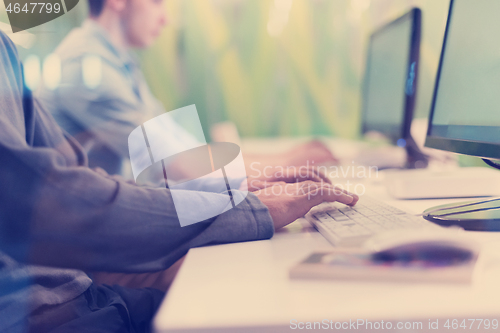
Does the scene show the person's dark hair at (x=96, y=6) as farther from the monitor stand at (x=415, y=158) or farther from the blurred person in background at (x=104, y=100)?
the monitor stand at (x=415, y=158)

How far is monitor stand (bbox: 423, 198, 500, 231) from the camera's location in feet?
1.47

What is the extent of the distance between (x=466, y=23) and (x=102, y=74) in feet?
3.47

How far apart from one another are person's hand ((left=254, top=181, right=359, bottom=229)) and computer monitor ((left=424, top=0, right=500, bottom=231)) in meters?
0.14

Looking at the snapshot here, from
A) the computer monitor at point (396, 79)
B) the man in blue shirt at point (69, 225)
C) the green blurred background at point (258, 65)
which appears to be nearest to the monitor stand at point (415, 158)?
the computer monitor at point (396, 79)

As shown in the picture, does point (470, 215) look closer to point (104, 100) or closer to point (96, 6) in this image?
point (104, 100)

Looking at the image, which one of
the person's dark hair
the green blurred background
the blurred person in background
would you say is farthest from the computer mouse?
the green blurred background

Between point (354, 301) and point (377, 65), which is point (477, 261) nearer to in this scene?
point (354, 301)

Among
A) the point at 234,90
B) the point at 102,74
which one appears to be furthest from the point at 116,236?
the point at 234,90

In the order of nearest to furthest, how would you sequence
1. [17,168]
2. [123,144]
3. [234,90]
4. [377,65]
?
[17,168]
[123,144]
[377,65]
[234,90]

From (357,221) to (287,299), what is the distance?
8.5 inches

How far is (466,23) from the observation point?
59cm

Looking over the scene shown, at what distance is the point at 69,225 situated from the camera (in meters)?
0.38

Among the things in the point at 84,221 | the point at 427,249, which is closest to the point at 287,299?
the point at 427,249

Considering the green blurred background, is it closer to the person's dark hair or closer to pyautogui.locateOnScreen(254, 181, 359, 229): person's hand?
the person's dark hair
